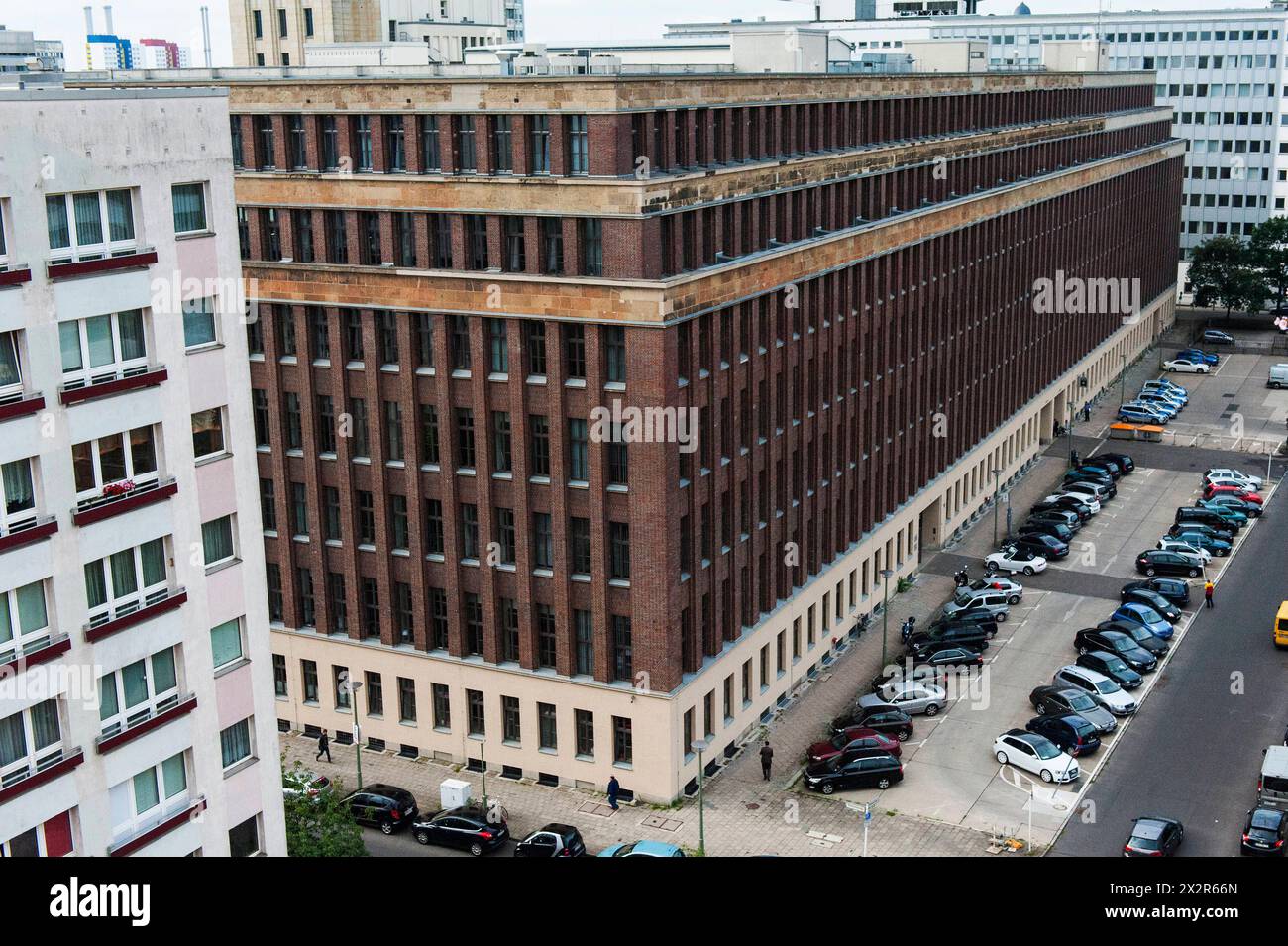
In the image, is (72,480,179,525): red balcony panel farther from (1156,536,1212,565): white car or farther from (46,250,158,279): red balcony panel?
(1156,536,1212,565): white car

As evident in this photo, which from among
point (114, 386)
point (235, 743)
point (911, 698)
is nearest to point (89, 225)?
point (114, 386)

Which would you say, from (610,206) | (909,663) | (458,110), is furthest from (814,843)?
(458,110)

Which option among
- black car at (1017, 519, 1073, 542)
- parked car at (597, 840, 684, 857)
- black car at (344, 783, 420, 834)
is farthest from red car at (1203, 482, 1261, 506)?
black car at (344, 783, 420, 834)

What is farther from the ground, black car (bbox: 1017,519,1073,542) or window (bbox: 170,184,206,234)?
window (bbox: 170,184,206,234)

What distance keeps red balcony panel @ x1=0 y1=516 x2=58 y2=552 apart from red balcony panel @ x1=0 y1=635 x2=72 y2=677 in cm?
208

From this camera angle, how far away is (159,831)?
3055 cm

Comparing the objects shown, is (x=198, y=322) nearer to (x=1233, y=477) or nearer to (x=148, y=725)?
(x=148, y=725)

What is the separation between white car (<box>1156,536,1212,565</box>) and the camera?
3125 inches

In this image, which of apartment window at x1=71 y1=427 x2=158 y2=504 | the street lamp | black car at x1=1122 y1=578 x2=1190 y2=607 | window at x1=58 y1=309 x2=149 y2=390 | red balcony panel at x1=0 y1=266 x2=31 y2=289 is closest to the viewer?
red balcony panel at x1=0 y1=266 x2=31 y2=289

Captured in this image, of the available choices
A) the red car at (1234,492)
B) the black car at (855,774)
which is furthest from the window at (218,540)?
the red car at (1234,492)

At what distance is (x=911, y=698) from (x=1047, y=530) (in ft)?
85.2
